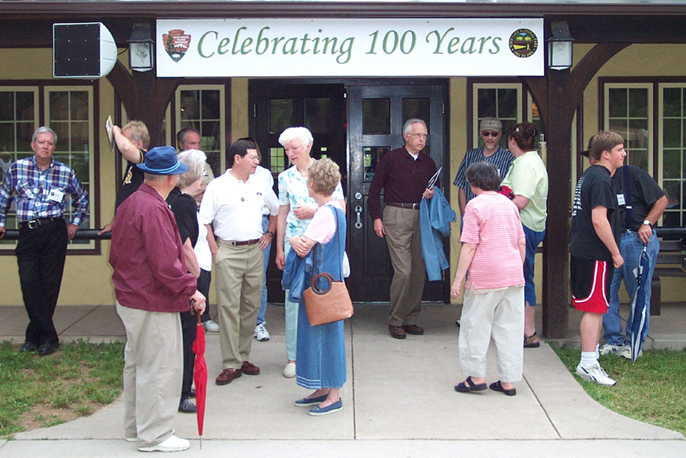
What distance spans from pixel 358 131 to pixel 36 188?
3.15m

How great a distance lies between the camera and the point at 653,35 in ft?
21.6

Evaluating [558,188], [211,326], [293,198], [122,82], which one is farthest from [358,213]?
[122,82]

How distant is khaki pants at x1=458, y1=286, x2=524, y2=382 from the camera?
5391mm

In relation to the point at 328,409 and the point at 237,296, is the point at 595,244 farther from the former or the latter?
the point at 237,296

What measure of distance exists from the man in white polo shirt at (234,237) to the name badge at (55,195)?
1.73 m

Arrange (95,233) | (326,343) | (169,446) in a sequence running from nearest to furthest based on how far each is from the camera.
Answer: (169,446) → (326,343) → (95,233)

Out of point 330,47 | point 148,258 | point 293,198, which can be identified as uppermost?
point 330,47

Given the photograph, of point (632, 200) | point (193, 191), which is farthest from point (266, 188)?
point (632, 200)

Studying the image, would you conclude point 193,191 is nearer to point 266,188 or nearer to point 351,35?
point 266,188

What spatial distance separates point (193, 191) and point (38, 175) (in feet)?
7.38

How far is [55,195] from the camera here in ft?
21.7

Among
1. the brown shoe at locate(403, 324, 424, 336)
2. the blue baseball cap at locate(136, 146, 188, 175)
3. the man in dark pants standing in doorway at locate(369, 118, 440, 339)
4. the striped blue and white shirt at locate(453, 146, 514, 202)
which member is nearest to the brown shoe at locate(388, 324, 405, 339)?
the man in dark pants standing in doorway at locate(369, 118, 440, 339)

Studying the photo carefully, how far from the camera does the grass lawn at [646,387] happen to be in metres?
5.13

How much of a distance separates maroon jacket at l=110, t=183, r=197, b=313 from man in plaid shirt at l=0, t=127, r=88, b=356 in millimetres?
2561
